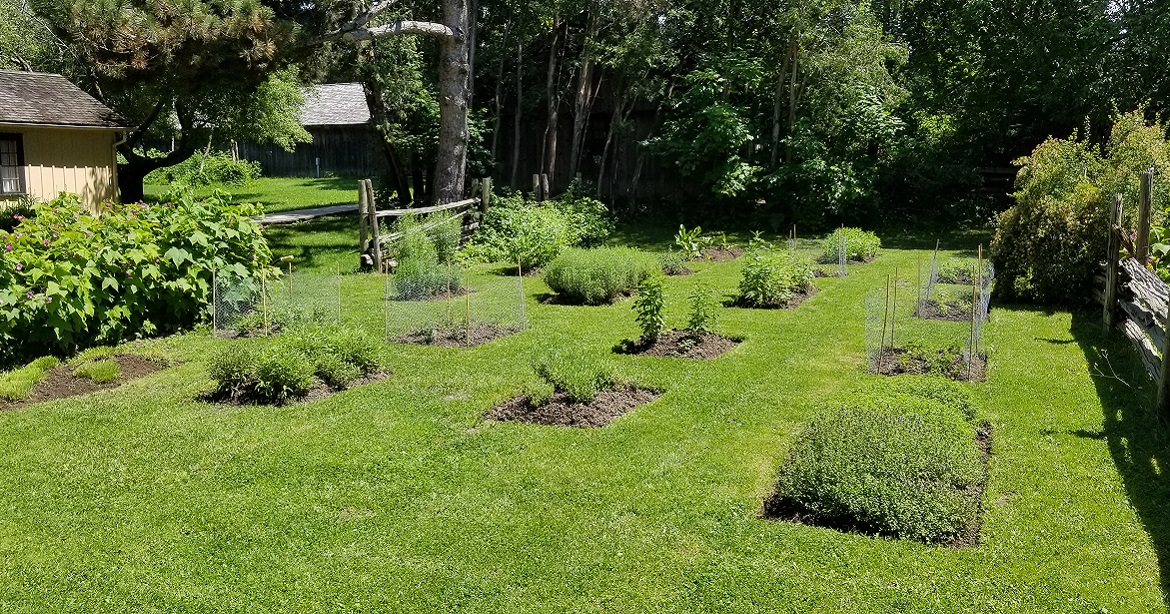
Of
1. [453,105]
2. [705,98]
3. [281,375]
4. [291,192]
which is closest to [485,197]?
[453,105]

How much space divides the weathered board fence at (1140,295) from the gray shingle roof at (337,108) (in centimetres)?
2971

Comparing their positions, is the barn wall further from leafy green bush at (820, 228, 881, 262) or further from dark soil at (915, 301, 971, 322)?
dark soil at (915, 301, 971, 322)

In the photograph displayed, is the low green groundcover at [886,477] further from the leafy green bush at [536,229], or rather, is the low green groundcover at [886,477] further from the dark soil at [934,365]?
the leafy green bush at [536,229]

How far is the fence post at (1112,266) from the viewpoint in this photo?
9258 millimetres

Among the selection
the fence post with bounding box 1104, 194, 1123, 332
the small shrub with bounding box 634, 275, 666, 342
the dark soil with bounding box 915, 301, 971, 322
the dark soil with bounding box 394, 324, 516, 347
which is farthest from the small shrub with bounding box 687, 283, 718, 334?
the fence post with bounding box 1104, 194, 1123, 332

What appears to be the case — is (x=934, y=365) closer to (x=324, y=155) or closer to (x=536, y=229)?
(x=536, y=229)

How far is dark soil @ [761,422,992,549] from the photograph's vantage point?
4.92 metres

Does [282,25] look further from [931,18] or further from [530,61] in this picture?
[931,18]

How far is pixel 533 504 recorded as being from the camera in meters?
5.44

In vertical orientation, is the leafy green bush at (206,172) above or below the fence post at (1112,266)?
above

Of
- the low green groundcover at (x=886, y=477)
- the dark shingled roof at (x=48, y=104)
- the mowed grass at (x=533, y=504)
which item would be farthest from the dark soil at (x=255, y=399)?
the dark shingled roof at (x=48, y=104)

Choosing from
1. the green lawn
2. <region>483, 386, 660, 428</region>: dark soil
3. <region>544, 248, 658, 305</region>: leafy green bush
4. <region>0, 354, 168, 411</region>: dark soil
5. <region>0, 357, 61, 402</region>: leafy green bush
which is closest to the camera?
<region>483, 386, 660, 428</region>: dark soil

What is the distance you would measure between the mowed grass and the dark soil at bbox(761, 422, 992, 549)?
8 centimetres

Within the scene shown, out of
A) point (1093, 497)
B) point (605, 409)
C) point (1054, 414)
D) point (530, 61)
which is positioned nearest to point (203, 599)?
point (605, 409)
